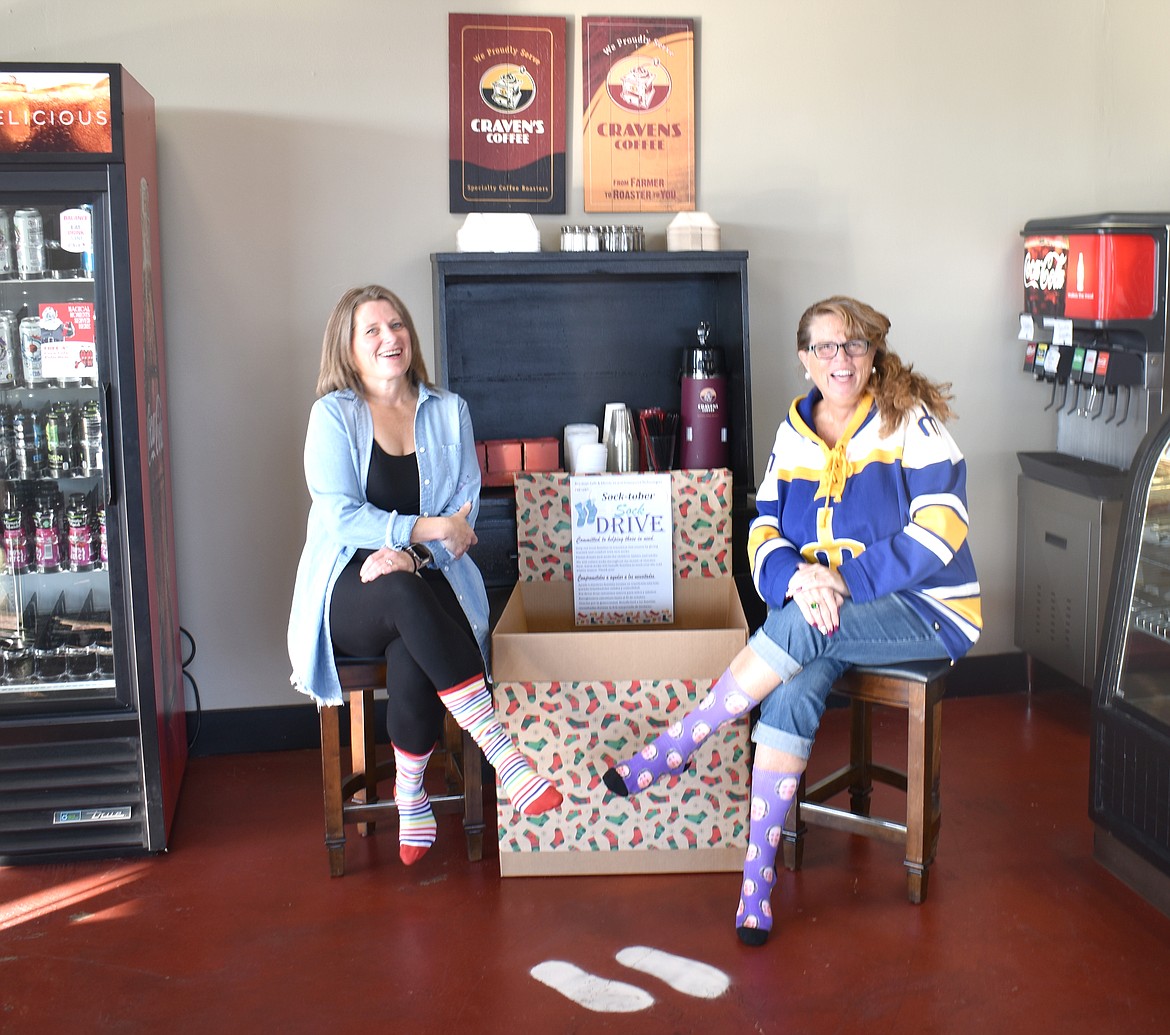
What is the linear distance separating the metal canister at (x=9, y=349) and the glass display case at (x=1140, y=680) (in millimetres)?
2870

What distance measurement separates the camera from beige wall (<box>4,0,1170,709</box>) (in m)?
3.82

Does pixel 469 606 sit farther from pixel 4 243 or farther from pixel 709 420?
pixel 4 243

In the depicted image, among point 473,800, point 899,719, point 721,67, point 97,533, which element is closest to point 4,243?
point 97,533

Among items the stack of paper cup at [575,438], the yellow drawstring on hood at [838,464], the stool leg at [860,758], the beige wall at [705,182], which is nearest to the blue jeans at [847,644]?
the yellow drawstring on hood at [838,464]

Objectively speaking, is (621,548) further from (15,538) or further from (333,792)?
(15,538)

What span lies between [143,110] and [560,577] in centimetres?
175

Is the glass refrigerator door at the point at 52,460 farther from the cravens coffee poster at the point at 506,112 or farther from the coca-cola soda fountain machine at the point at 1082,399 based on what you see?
the coca-cola soda fountain machine at the point at 1082,399

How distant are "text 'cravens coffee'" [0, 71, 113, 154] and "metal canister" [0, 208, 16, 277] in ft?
0.85

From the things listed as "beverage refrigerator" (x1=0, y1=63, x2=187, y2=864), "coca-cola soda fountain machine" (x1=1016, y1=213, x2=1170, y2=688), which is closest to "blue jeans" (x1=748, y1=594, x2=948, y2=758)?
"coca-cola soda fountain machine" (x1=1016, y1=213, x2=1170, y2=688)

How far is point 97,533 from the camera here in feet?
11.3

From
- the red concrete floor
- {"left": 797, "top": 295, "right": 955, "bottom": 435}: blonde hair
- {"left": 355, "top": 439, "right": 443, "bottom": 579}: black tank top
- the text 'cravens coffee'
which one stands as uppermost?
the text 'cravens coffee'

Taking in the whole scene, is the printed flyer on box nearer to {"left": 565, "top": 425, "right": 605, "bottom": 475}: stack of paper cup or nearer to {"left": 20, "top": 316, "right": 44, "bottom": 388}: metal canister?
{"left": 565, "top": 425, "right": 605, "bottom": 475}: stack of paper cup

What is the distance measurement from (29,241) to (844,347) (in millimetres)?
2124

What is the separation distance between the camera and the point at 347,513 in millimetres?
3111
